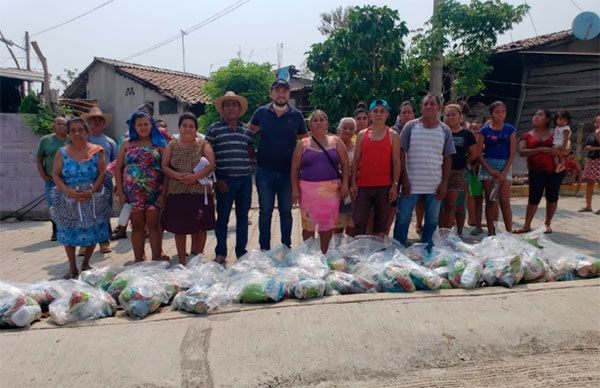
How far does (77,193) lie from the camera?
4176 millimetres

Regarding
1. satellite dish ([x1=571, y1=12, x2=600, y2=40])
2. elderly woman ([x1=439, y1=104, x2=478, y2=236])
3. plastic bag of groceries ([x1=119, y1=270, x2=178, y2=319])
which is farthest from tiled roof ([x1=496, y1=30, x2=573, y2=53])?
plastic bag of groceries ([x1=119, y1=270, x2=178, y2=319])

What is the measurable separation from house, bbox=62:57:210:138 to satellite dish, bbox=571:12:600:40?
1286 centimetres

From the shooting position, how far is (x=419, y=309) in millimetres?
3197

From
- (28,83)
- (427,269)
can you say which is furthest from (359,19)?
(28,83)

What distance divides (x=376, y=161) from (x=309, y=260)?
48.9 inches

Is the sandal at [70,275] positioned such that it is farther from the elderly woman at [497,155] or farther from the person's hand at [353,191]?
the elderly woman at [497,155]

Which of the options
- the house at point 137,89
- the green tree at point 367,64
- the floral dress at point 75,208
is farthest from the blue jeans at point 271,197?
the house at point 137,89

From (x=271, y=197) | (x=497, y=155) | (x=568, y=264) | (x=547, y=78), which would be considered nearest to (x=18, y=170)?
(x=271, y=197)

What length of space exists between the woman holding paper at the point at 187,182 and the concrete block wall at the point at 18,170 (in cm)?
643

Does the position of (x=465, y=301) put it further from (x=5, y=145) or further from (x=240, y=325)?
(x=5, y=145)

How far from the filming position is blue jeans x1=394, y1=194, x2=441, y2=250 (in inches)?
177

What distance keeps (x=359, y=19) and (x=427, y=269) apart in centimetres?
507

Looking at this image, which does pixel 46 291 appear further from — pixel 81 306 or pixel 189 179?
pixel 189 179

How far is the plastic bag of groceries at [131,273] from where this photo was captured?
3.52 m
